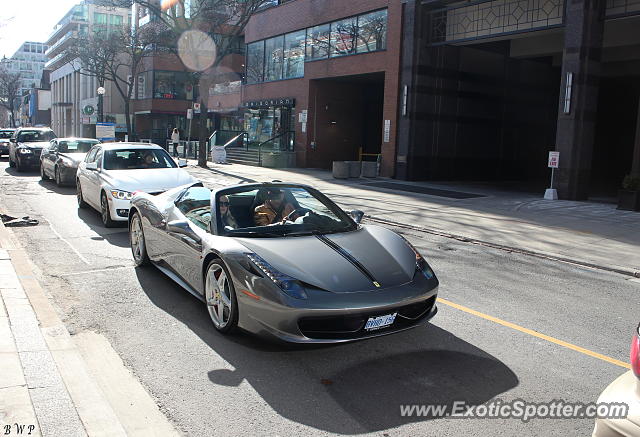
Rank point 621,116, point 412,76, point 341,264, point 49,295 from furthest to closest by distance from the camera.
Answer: point 621,116 → point 412,76 → point 49,295 → point 341,264

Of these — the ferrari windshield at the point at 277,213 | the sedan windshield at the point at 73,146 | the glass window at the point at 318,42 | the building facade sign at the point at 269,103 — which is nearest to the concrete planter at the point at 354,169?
the glass window at the point at 318,42

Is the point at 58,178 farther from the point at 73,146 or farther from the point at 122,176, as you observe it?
the point at 122,176

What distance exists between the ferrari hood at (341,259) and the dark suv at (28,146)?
20458mm

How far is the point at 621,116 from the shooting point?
122ft

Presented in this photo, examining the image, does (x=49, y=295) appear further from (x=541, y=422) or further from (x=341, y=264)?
(x=541, y=422)

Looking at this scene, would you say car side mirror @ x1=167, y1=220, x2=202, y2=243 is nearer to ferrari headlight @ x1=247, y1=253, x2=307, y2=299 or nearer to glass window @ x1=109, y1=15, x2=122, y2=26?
ferrari headlight @ x1=247, y1=253, x2=307, y2=299

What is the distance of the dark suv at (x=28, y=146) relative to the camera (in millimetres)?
22516

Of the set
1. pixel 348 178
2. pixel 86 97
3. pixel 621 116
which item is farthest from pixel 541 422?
pixel 86 97

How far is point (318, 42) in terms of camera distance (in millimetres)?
30562

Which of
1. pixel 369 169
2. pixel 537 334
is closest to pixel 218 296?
pixel 537 334

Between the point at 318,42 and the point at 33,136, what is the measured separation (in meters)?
14.8

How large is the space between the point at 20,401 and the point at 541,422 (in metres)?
3.40

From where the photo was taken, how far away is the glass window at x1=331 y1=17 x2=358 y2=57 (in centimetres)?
2819

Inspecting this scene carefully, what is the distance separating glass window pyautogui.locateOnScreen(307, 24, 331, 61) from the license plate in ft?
88.2
